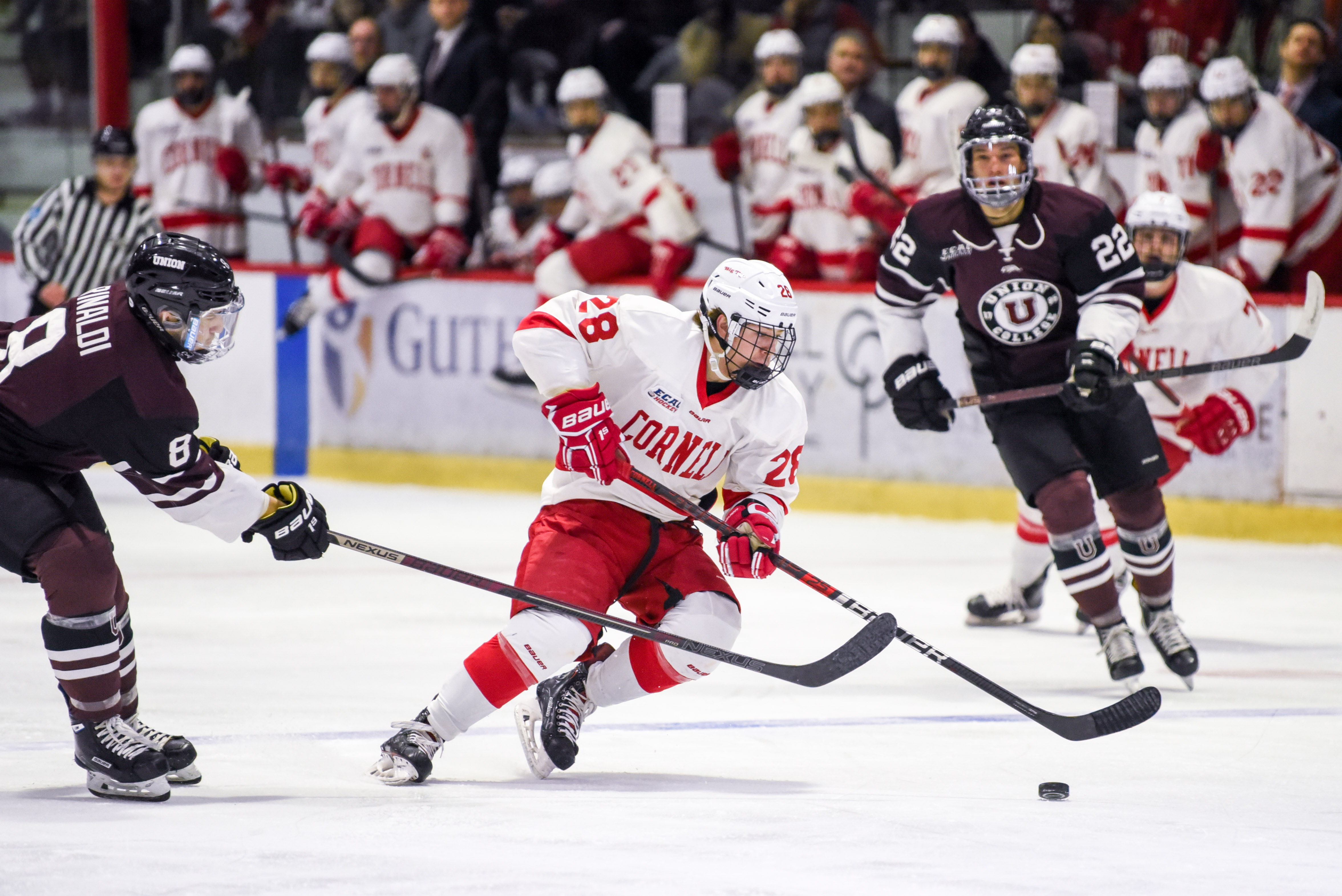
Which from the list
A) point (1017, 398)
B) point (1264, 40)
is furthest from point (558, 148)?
point (1017, 398)

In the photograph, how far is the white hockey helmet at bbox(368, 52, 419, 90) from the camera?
8.74m

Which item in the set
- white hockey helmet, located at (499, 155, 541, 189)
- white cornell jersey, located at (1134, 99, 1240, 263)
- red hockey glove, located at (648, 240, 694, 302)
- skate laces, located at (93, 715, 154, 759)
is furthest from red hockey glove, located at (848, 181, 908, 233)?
skate laces, located at (93, 715, 154, 759)

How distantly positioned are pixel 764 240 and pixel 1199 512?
219 cm

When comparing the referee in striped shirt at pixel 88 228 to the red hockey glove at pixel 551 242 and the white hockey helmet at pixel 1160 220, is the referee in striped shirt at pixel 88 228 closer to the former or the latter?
the red hockey glove at pixel 551 242

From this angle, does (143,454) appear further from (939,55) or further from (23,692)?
(939,55)

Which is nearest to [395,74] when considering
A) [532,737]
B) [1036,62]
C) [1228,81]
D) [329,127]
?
[329,127]

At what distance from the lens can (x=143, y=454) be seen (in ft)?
11.1

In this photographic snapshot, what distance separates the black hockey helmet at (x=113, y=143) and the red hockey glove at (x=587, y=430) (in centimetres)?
394

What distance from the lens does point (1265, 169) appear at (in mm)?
7238

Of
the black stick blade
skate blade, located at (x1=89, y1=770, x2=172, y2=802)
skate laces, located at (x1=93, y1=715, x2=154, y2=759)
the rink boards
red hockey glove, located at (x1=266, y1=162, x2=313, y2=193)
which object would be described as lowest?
the rink boards

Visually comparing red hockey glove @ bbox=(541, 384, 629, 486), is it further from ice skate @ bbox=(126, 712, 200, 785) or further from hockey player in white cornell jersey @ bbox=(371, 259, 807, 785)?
ice skate @ bbox=(126, 712, 200, 785)

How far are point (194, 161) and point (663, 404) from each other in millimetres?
6083

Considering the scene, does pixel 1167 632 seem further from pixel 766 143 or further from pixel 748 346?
pixel 766 143

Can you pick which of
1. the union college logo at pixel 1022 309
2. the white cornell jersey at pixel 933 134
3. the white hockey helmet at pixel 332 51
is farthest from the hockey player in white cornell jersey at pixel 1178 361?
the white hockey helmet at pixel 332 51
